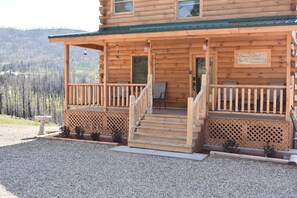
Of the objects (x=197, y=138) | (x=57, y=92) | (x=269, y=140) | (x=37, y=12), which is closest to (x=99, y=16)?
(x=197, y=138)

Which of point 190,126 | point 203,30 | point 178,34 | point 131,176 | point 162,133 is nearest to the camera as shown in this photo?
point 131,176

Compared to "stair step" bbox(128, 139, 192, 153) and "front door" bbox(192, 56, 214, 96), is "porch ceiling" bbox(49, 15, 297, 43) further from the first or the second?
"stair step" bbox(128, 139, 192, 153)

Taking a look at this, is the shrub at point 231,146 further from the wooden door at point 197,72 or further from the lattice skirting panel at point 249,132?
the wooden door at point 197,72

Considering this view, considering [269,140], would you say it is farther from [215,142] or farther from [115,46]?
[115,46]

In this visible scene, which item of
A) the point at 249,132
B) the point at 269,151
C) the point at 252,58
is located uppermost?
the point at 252,58

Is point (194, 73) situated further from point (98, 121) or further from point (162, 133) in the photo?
point (98, 121)

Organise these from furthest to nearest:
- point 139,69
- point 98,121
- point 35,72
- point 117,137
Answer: point 35,72 < point 139,69 < point 98,121 < point 117,137

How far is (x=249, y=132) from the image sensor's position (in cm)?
920

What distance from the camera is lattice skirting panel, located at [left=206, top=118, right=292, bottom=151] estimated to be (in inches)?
345

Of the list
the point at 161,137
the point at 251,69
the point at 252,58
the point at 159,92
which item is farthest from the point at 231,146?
the point at 159,92

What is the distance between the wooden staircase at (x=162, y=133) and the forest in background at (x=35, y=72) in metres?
40.0

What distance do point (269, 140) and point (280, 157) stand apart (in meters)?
0.59

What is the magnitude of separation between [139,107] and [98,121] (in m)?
2.05

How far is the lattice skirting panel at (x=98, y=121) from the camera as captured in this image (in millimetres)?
10814
